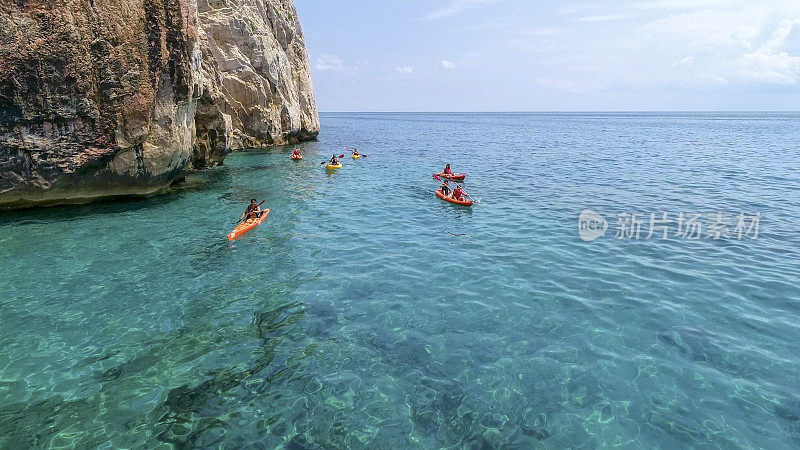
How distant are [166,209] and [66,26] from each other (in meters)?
8.97

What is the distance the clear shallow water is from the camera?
26.3 ft

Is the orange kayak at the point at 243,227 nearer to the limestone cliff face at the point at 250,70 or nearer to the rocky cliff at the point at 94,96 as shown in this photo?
the rocky cliff at the point at 94,96

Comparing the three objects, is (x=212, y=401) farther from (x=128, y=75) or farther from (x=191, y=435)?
(x=128, y=75)

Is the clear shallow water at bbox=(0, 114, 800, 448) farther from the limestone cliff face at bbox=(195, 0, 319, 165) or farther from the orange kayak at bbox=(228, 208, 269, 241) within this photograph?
the limestone cliff face at bbox=(195, 0, 319, 165)

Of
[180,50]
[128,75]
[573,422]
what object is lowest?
[573,422]

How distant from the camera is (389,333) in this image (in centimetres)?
1102

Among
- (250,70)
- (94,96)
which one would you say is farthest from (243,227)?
(250,70)

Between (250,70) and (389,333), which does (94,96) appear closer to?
(389,333)

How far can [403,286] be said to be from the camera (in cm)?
1371

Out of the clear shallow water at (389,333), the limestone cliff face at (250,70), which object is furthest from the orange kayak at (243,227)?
the limestone cliff face at (250,70)

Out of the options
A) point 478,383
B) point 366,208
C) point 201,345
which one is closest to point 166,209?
point 366,208

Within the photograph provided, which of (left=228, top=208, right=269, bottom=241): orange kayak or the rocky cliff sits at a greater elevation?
the rocky cliff

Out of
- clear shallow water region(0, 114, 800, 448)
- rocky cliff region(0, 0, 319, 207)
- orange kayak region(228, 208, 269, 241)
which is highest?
rocky cliff region(0, 0, 319, 207)

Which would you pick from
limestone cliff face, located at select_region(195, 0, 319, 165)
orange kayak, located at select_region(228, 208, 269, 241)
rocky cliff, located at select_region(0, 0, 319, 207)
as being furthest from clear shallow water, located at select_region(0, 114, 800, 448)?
limestone cliff face, located at select_region(195, 0, 319, 165)
